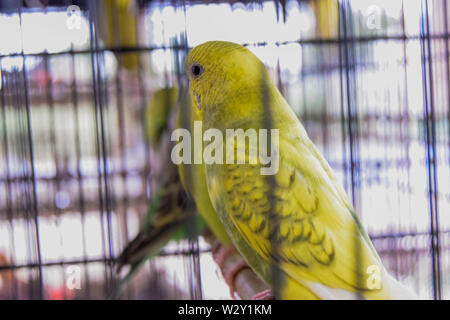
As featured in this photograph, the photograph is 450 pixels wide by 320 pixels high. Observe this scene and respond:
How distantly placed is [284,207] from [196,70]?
0.68 ft

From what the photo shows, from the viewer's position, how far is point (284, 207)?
18.8 inches

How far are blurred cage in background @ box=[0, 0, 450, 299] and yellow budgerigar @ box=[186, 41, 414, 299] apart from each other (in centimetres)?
10

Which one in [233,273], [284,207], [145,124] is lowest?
[233,273]

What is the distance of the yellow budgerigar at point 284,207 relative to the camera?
467 mm

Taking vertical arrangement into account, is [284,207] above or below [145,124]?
below

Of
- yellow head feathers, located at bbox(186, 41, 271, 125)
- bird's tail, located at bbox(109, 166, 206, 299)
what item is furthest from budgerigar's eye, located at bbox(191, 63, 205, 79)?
bird's tail, located at bbox(109, 166, 206, 299)

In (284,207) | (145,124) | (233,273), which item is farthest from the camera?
(145,124)

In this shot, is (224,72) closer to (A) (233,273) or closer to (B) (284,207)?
(B) (284,207)

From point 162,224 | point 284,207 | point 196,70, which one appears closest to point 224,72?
point 196,70

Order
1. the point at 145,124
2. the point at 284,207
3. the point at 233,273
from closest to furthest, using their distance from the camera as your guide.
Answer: the point at 284,207, the point at 233,273, the point at 145,124

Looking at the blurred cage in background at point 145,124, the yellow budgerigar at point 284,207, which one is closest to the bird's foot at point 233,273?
the blurred cage in background at point 145,124

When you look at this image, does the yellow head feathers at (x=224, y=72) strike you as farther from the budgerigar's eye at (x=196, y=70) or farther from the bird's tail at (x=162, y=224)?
the bird's tail at (x=162, y=224)

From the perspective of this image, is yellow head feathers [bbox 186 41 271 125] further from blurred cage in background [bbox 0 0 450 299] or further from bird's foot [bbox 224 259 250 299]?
bird's foot [bbox 224 259 250 299]

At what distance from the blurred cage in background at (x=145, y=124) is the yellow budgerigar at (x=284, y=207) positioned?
4.0 inches
